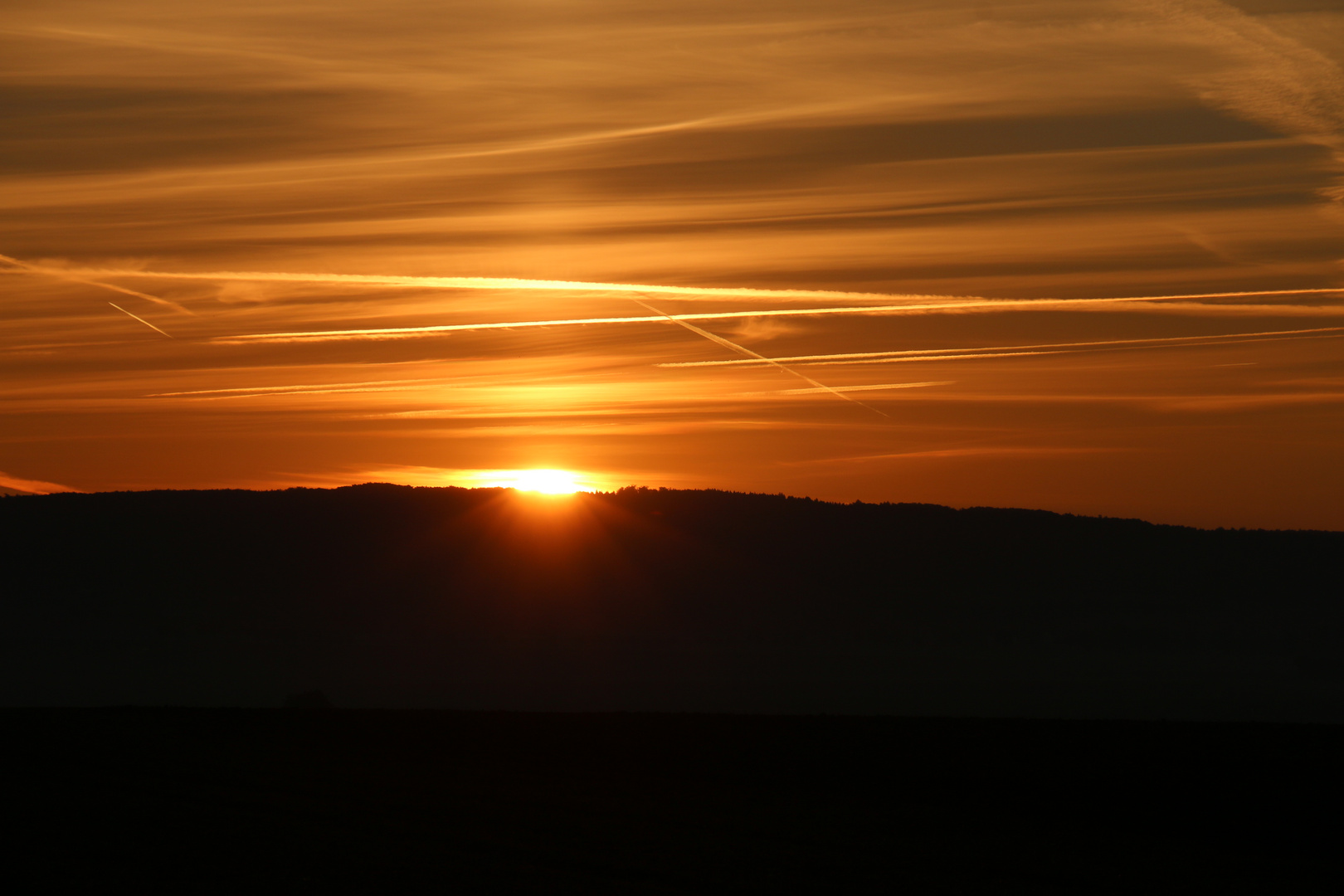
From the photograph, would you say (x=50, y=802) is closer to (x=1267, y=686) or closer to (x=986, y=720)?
(x=986, y=720)

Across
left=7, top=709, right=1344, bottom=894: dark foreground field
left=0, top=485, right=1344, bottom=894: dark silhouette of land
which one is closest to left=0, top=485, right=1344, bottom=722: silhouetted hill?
left=0, top=485, right=1344, bottom=894: dark silhouette of land

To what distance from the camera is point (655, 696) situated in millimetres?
56781

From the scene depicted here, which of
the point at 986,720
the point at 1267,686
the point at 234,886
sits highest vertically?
the point at 234,886

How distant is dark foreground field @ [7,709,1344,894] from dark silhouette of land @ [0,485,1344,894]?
0.06m

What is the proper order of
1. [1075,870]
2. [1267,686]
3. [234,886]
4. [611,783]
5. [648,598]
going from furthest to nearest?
1. [648,598]
2. [1267,686]
3. [611,783]
4. [1075,870]
5. [234,886]

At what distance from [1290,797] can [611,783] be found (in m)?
8.49

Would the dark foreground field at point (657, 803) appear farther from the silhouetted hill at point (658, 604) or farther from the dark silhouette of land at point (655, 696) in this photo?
the silhouetted hill at point (658, 604)

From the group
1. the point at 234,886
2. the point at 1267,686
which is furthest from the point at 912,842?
the point at 1267,686

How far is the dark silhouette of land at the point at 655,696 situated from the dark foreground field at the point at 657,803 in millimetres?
63

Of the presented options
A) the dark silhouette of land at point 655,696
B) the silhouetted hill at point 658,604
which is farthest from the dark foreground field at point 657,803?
the silhouetted hill at point 658,604

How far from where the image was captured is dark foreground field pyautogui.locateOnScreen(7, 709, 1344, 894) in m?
11.9

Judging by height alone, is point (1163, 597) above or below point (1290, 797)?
below

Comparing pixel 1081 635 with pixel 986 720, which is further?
pixel 1081 635

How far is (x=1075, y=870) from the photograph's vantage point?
1266 centimetres
